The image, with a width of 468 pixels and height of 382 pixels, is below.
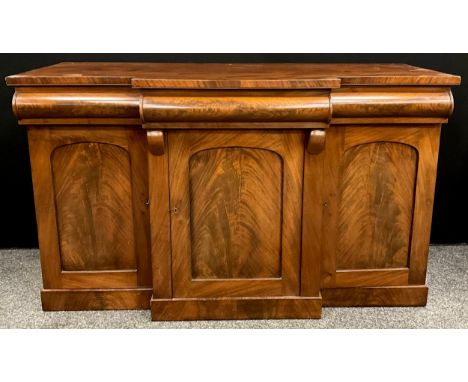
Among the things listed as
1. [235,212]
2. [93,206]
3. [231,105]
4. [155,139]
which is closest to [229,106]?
[231,105]

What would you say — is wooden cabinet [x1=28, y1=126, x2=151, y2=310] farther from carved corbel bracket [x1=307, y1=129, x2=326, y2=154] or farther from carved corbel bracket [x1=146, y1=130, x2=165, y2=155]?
carved corbel bracket [x1=307, y1=129, x2=326, y2=154]

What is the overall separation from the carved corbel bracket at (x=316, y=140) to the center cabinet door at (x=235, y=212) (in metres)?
0.05

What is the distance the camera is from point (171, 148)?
1.92 meters

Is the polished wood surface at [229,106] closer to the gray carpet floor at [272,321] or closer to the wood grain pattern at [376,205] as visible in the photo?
the wood grain pattern at [376,205]

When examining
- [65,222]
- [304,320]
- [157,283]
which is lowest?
[304,320]

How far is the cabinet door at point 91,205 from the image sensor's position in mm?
2006

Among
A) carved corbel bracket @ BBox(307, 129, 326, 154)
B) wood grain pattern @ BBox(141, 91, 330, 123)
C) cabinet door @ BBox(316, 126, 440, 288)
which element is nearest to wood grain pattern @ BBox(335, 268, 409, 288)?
cabinet door @ BBox(316, 126, 440, 288)

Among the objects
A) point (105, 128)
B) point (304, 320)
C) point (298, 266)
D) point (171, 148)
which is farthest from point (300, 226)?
point (105, 128)

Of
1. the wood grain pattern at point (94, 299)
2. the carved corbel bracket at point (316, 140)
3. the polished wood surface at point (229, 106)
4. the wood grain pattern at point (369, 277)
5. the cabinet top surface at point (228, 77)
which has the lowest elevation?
the wood grain pattern at point (94, 299)

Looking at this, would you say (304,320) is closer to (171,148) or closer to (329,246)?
(329,246)

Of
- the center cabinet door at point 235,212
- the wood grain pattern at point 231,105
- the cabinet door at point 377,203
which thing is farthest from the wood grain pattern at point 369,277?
the wood grain pattern at point 231,105

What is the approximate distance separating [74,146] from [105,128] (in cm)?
14

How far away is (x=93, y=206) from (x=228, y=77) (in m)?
0.73

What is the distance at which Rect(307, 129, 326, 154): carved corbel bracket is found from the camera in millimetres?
1880
